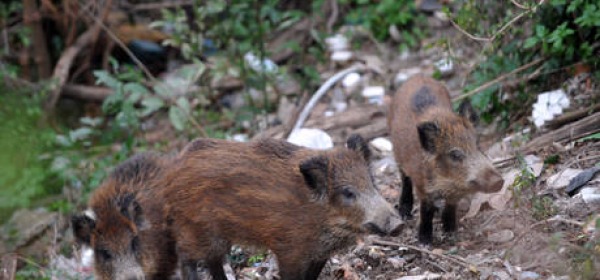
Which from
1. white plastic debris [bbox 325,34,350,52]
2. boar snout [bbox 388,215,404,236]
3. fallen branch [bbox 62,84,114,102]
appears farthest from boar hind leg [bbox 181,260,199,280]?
fallen branch [bbox 62,84,114,102]

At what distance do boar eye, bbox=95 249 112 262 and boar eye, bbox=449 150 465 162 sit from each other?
2.83 metres

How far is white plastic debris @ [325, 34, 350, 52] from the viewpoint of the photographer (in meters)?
12.1

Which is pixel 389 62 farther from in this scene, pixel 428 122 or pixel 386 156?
pixel 428 122

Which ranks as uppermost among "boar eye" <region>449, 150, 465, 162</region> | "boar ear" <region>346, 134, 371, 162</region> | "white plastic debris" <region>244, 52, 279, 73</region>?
"white plastic debris" <region>244, 52, 279, 73</region>

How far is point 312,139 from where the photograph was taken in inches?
343

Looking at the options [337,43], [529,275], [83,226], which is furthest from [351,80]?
[529,275]

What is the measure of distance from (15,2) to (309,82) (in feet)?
16.1

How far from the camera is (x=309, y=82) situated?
11.1 meters

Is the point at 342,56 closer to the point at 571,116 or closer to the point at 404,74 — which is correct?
the point at 404,74

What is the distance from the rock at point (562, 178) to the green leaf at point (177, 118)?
458 cm

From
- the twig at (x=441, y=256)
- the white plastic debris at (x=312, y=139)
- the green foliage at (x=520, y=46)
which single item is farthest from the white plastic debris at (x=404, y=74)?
the twig at (x=441, y=256)

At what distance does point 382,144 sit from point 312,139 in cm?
82

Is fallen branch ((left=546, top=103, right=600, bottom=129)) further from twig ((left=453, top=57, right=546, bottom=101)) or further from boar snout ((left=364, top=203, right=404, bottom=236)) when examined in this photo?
boar snout ((left=364, top=203, right=404, bottom=236))

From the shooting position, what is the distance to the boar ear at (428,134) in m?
6.51
